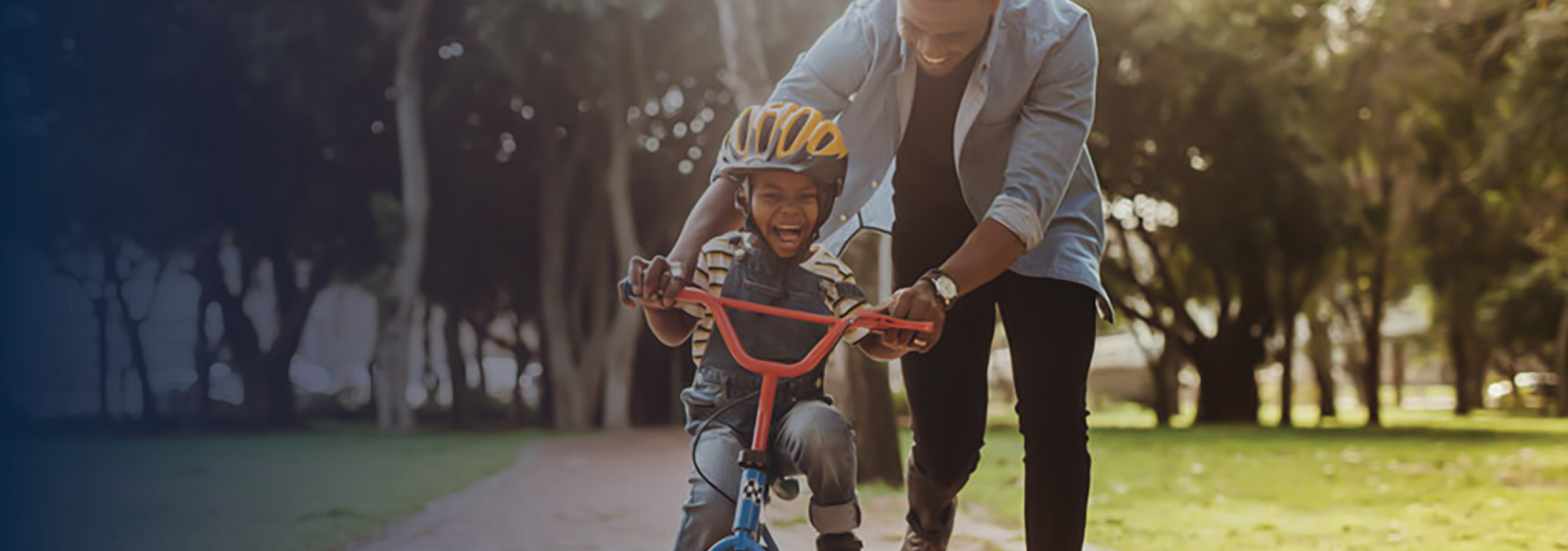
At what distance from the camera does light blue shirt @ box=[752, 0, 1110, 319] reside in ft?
12.0

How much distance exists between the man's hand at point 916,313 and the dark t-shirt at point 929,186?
905mm

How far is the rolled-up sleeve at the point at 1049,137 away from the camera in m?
3.45

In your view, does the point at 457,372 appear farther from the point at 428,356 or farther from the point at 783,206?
the point at 783,206

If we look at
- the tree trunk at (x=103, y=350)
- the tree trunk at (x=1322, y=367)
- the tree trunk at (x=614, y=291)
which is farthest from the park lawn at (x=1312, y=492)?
the tree trunk at (x=103, y=350)

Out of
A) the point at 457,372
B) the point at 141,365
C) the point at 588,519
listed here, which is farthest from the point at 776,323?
the point at 457,372

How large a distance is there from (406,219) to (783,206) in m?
21.7

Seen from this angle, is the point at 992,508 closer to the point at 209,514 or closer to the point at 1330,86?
the point at 209,514

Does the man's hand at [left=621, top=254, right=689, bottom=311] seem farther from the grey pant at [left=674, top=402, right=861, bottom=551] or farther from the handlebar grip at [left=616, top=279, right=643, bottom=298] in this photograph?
the grey pant at [left=674, top=402, right=861, bottom=551]

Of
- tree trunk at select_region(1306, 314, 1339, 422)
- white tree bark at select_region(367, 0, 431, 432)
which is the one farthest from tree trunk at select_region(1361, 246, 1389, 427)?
white tree bark at select_region(367, 0, 431, 432)

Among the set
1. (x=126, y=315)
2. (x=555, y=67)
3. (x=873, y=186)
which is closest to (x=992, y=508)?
(x=873, y=186)

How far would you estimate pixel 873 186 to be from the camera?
4.10 m

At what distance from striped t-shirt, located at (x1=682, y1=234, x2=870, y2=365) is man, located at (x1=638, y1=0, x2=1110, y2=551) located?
0.05 metres

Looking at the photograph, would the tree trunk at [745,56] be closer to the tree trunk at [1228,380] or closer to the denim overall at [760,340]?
the denim overall at [760,340]

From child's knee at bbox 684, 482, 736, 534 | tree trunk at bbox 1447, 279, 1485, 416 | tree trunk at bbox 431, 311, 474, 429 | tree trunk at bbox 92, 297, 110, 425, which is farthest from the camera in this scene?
tree trunk at bbox 1447, 279, 1485, 416
